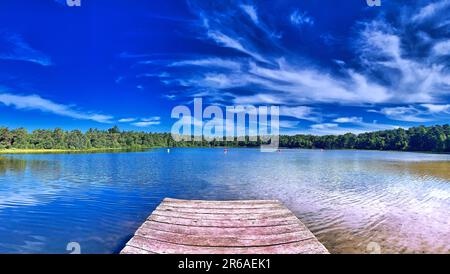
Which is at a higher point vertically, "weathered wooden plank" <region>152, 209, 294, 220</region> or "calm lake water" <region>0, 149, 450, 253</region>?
"weathered wooden plank" <region>152, 209, 294, 220</region>

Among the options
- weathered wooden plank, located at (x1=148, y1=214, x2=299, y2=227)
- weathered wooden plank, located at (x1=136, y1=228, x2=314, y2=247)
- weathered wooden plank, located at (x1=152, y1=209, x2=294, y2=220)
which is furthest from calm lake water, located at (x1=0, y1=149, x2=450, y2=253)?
weathered wooden plank, located at (x1=136, y1=228, x2=314, y2=247)

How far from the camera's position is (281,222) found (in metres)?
6.05

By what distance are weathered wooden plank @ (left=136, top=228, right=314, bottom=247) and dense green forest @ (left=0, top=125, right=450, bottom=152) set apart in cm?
9774

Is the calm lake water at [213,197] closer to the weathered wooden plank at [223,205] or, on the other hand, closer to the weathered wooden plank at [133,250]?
the weathered wooden plank at [223,205]

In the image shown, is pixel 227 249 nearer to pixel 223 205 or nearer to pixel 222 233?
pixel 222 233

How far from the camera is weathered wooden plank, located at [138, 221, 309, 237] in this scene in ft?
17.3

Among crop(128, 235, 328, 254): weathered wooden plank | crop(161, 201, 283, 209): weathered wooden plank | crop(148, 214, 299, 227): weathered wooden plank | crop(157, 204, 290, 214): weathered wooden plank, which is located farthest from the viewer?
crop(161, 201, 283, 209): weathered wooden plank

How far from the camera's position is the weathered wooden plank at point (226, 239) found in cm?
477

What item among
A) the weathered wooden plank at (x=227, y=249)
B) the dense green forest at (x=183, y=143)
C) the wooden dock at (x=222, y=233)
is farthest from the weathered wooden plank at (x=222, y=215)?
the dense green forest at (x=183, y=143)

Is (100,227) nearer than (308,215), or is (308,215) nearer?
(100,227)

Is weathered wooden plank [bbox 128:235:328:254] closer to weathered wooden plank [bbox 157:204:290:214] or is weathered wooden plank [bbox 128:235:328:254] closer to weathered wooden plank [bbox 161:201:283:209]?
weathered wooden plank [bbox 157:204:290:214]
